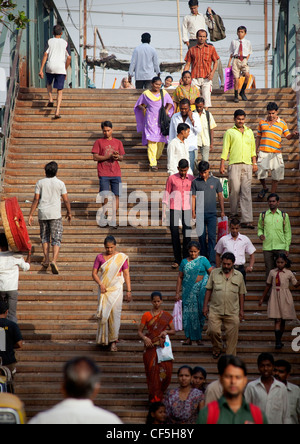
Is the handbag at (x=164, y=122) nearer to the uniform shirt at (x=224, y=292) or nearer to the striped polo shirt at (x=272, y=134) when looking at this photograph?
the striped polo shirt at (x=272, y=134)

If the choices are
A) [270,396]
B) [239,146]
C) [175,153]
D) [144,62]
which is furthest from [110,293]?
[144,62]

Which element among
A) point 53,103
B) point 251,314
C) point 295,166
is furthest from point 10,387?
point 53,103

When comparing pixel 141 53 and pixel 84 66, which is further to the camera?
pixel 84 66

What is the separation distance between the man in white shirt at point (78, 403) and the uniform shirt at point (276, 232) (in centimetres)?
669

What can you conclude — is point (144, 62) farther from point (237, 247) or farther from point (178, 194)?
point (237, 247)

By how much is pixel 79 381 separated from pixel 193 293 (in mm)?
5634

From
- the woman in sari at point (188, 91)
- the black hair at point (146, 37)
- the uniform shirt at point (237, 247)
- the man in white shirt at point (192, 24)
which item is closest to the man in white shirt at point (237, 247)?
the uniform shirt at point (237, 247)

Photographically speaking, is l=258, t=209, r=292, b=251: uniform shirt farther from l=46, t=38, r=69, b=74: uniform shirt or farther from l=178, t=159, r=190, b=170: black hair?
l=46, t=38, r=69, b=74: uniform shirt

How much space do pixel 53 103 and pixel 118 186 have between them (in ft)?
12.7

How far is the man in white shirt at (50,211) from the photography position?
1133 cm

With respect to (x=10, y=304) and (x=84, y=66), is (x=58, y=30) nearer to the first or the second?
(x=10, y=304)

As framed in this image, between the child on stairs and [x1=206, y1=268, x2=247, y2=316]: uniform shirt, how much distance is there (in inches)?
19.3

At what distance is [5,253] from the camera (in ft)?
32.0

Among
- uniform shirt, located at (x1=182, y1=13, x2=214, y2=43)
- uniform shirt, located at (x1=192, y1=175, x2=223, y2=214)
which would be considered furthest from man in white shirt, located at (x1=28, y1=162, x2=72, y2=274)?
uniform shirt, located at (x1=182, y1=13, x2=214, y2=43)
